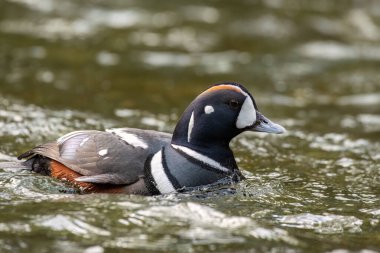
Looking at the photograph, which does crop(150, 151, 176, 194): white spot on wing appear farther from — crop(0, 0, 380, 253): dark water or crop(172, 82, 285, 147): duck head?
crop(172, 82, 285, 147): duck head

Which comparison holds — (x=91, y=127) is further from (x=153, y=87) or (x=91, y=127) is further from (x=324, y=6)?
(x=324, y=6)

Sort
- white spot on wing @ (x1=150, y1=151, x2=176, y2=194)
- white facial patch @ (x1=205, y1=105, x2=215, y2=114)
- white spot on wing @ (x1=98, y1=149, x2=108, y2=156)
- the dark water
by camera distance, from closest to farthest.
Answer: the dark water, white spot on wing @ (x1=150, y1=151, x2=176, y2=194), white spot on wing @ (x1=98, y1=149, x2=108, y2=156), white facial patch @ (x1=205, y1=105, x2=215, y2=114)

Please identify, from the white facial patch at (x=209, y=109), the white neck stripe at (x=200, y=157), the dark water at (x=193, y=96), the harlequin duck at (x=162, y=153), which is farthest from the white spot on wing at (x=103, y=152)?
the white facial patch at (x=209, y=109)

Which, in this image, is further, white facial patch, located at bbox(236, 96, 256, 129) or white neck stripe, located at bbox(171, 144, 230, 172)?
white facial patch, located at bbox(236, 96, 256, 129)

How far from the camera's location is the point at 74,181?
7621 millimetres

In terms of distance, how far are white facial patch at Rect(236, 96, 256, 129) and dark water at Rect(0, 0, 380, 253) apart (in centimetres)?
66

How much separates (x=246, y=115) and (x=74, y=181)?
180cm

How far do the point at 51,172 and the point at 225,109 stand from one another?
5.97 feet

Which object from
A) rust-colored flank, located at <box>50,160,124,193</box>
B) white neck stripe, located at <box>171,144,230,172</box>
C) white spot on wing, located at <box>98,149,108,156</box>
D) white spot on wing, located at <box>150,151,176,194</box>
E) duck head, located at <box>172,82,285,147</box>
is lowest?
rust-colored flank, located at <box>50,160,124,193</box>

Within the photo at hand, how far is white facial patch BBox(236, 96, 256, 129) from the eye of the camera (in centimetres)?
785

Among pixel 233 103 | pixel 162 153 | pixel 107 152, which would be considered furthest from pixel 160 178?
pixel 233 103

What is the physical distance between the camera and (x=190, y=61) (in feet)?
52.3

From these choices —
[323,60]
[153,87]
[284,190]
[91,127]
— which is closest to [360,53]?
[323,60]

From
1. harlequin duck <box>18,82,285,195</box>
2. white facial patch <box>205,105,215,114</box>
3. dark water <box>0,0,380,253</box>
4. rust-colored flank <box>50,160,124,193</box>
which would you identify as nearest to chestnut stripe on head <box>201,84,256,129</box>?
harlequin duck <box>18,82,285,195</box>
